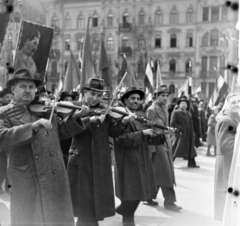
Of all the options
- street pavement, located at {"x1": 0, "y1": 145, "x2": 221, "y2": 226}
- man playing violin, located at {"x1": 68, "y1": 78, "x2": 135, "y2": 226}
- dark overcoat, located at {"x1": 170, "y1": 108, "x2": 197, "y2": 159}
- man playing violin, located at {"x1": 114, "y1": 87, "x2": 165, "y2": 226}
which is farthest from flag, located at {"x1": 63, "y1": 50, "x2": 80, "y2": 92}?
man playing violin, located at {"x1": 68, "y1": 78, "x2": 135, "y2": 226}

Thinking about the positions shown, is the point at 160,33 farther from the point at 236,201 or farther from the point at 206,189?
the point at 236,201

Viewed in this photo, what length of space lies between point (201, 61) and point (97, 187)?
38.2 m

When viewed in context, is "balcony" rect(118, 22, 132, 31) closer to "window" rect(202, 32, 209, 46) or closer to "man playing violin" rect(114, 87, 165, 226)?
"window" rect(202, 32, 209, 46)

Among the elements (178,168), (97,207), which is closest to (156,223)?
(97,207)

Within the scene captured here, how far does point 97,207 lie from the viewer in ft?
13.3

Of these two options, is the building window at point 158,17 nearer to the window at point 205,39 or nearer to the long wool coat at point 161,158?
the window at point 205,39

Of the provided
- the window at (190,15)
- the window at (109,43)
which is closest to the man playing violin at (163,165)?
the window at (109,43)

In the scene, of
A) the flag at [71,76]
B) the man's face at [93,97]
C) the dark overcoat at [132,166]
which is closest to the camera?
the man's face at [93,97]

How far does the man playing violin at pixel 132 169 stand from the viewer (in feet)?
14.8

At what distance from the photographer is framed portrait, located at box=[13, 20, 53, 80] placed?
13.9 feet

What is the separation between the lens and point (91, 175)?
13.6 feet

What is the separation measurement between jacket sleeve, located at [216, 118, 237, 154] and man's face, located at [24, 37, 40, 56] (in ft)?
7.96

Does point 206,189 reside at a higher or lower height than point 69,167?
lower

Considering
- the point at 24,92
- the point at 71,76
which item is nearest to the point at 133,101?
the point at 24,92
